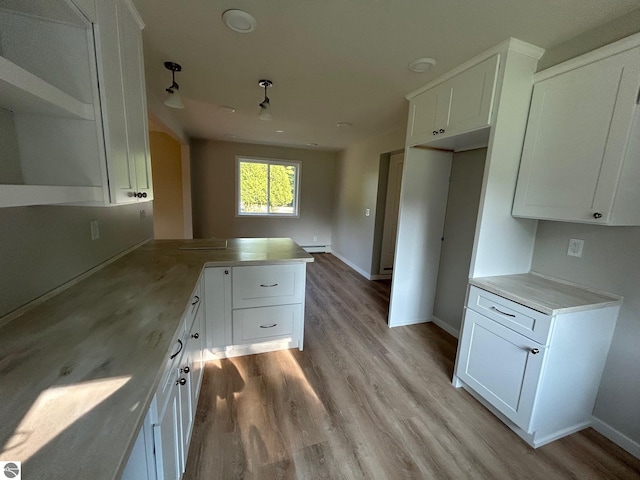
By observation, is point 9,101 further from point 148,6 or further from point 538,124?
point 538,124

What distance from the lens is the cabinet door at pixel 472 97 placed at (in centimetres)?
175

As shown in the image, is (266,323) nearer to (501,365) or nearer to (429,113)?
(501,365)

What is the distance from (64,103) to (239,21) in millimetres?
1120

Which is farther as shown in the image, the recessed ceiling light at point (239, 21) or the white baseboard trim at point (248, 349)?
the white baseboard trim at point (248, 349)

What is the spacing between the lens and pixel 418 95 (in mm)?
2389

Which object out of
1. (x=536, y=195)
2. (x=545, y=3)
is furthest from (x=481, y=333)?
(x=545, y=3)

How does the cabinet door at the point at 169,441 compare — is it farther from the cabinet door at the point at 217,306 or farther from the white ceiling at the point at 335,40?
the white ceiling at the point at 335,40

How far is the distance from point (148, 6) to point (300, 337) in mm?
2548

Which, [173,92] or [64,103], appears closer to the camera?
[64,103]

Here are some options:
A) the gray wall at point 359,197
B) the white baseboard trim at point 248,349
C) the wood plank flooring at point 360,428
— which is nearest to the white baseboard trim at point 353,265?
the gray wall at point 359,197

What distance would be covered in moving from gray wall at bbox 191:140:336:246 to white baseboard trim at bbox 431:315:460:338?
11.8 feet

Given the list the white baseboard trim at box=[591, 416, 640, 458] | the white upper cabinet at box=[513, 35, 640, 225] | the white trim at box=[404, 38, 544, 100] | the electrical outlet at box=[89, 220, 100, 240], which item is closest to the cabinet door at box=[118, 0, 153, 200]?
the electrical outlet at box=[89, 220, 100, 240]

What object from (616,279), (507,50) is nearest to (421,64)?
(507,50)

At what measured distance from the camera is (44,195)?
80cm
